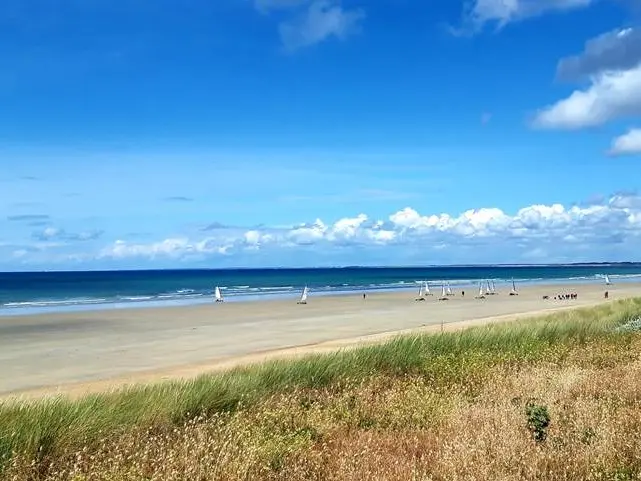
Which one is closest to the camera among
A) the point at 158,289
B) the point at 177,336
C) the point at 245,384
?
the point at 245,384

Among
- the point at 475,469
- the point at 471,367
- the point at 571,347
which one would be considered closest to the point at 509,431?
the point at 475,469

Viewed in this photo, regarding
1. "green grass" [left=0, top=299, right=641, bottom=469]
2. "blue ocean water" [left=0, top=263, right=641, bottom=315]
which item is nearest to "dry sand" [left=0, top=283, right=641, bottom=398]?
"green grass" [left=0, top=299, right=641, bottom=469]

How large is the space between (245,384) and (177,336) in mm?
18343

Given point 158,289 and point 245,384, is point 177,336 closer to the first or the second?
point 245,384

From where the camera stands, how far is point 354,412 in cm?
814

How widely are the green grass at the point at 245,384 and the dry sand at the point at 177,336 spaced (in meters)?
3.83

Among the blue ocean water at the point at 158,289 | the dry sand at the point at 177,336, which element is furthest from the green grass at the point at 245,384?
the blue ocean water at the point at 158,289

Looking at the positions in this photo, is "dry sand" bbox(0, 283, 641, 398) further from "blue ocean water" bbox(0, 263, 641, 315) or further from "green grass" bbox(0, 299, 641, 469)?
"blue ocean water" bbox(0, 263, 641, 315)

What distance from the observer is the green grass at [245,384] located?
6730 mm

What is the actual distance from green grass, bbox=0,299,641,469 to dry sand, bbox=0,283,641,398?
12.6 ft

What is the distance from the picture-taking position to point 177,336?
88.1 ft

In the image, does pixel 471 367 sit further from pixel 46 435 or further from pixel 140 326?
pixel 140 326

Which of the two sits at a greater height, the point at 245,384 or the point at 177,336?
the point at 245,384

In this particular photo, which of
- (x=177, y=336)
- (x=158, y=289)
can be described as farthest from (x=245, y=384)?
(x=158, y=289)
